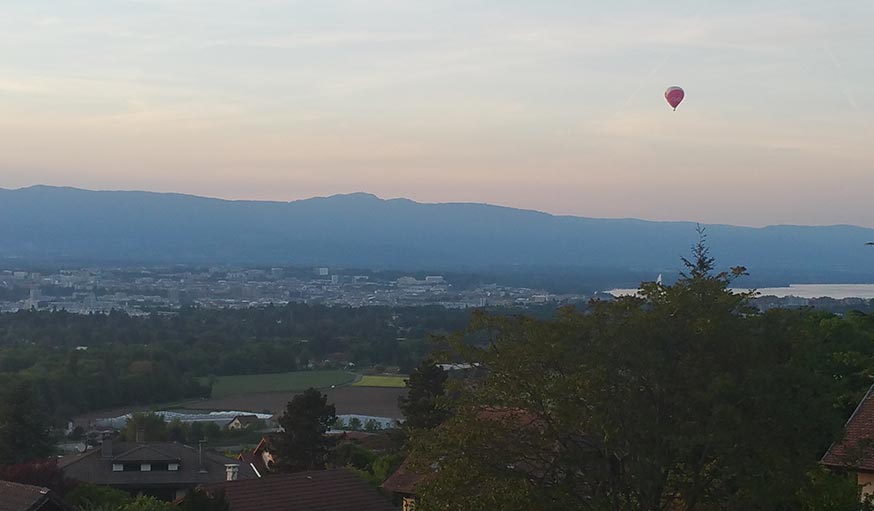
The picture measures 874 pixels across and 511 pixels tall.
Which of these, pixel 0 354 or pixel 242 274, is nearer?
pixel 0 354

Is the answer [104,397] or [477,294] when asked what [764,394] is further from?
[477,294]

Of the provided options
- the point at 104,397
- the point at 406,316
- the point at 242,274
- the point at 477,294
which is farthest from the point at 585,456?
the point at 242,274

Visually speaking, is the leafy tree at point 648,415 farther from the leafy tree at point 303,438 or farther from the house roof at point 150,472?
the leafy tree at point 303,438

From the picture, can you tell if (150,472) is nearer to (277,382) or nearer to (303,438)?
(303,438)

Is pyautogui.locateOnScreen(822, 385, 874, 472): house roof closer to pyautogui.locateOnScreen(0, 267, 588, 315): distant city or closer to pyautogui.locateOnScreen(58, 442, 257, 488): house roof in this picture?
pyautogui.locateOnScreen(58, 442, 257, 488): house roof

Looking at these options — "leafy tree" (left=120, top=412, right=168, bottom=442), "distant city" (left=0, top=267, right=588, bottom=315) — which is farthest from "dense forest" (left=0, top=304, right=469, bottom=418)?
"distant city" (left=0, top=267, right=588, bottom=315)

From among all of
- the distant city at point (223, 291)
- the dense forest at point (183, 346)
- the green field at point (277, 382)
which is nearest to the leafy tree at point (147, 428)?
the dense forest at point (183, 346)

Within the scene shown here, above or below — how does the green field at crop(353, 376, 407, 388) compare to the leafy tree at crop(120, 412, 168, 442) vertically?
below
